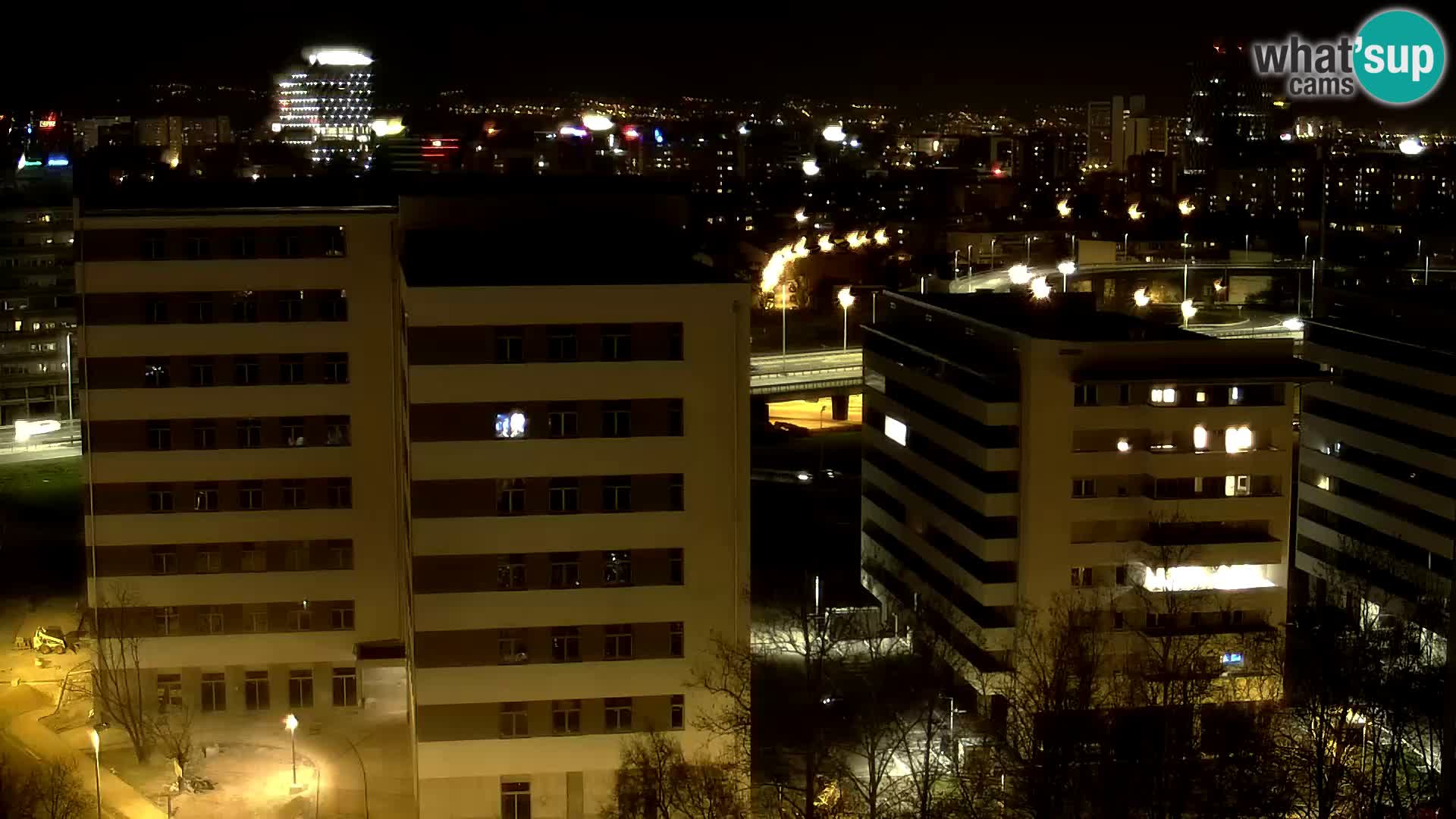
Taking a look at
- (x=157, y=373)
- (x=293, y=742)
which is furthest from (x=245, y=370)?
(x=293, y=742)

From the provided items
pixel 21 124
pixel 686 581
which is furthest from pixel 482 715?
pixel 21 124

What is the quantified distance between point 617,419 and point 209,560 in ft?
11.2

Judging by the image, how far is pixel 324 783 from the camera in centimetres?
1005

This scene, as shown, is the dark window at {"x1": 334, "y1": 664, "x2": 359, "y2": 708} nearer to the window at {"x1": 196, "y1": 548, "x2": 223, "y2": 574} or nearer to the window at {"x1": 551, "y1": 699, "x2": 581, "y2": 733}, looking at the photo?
the window at {"x1": 196, "y1": 548, "x2": 223, "y2": 574}

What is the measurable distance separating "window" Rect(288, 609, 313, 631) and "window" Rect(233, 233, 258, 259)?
7.38ft

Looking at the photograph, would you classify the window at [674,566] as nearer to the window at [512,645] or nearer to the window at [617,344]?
the window at [512,645]

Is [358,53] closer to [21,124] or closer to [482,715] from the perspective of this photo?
[21,124]

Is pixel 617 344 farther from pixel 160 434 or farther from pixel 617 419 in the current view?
pixel 160 434

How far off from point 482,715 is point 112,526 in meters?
3.22

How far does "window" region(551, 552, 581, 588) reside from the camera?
9.20 meters

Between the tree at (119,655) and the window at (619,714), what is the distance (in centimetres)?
320

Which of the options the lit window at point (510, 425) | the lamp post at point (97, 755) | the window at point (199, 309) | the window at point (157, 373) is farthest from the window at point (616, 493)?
the window at point (157, 373)

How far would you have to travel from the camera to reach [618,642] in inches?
365

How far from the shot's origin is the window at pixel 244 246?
434 inches
